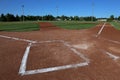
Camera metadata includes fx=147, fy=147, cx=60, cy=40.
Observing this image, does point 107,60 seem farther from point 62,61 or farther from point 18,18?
point 18,18

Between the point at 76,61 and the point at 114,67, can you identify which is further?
the point at 76,61

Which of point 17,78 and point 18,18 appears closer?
point 17,78

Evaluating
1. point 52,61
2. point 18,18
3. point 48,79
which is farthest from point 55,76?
point 18,18

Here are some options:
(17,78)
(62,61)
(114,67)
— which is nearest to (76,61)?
(62,61)

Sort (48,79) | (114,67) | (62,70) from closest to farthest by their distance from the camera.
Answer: (48,79)
(62,70)
(114,67)

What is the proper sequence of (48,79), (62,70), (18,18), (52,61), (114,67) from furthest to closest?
(18,18) → (52,61) → (114,67) → (62,70) → (48,79)

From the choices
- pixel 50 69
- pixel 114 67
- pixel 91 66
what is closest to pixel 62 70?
pixel 50 69

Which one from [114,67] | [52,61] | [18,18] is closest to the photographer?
[114,67]

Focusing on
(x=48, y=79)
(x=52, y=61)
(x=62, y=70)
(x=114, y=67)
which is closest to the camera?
(x=48, y=79)

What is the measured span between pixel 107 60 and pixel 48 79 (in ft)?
7.55

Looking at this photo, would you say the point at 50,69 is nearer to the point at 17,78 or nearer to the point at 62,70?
the point at 62,70

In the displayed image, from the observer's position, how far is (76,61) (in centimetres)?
464

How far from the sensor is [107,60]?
4781mm

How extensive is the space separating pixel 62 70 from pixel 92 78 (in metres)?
0.84
